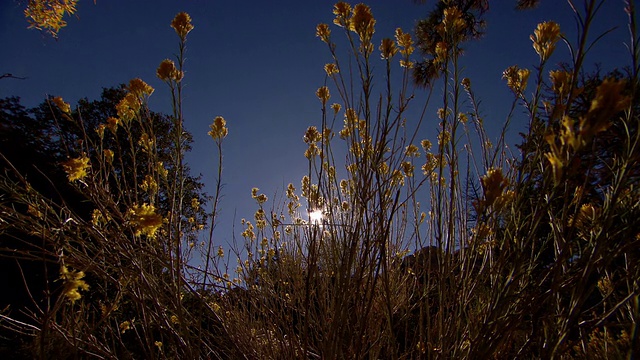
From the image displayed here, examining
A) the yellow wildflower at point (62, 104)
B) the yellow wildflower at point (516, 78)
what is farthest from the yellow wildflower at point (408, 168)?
the yellow wildflower at point (62, 104)

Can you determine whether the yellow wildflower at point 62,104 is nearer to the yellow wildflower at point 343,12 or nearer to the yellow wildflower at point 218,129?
the yellow wildflower at point 218,129

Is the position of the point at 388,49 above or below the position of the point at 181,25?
below

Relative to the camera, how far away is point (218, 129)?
1652 millimetres

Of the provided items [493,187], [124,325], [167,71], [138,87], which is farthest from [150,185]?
[124,325]

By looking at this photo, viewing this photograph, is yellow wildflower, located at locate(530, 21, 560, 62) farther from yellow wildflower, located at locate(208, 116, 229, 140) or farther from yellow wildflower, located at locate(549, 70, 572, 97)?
yellow wildflower, located at locate(208, 116, 229, 140)

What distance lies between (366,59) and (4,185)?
1361 millimetres

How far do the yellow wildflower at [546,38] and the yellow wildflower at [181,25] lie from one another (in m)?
1.24

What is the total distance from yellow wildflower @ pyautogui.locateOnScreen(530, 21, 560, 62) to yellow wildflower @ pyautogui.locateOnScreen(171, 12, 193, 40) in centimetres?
124

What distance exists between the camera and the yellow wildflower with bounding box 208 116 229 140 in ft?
5.36

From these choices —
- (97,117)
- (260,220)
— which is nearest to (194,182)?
(97,117)

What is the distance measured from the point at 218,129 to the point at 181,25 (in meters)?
0.46

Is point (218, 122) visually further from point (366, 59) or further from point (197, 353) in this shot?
point (197, 353)

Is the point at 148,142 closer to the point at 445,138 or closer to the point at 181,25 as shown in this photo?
the point at 181,25

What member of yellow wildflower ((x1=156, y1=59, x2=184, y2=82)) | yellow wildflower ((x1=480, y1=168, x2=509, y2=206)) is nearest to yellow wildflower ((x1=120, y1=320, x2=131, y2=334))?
yellow wildflower ((x1=156, y1=59, x2=184, y2=82))
